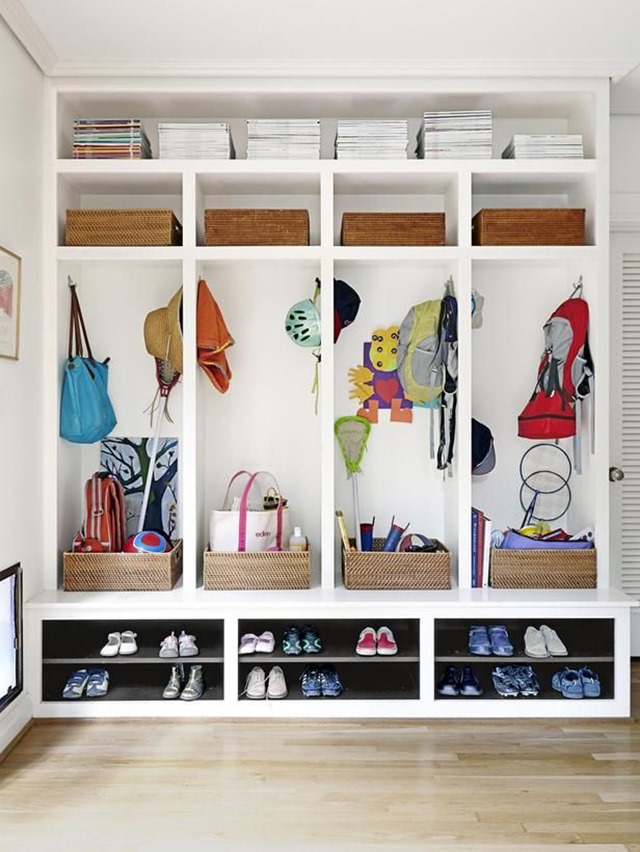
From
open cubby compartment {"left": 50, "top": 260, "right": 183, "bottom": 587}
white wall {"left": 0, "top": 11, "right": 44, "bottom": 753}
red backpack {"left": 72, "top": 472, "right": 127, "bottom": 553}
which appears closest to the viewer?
white wall {"left": 0, "top": 11, "right": 44, "bottom": 753}

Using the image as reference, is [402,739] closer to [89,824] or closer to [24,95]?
[89,824]

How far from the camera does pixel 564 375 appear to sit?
11.3ft

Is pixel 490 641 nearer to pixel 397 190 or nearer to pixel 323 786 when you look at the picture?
pixel 323 786

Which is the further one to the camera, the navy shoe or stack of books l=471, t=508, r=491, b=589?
stack of books l=471, t=508, r=491, b=589

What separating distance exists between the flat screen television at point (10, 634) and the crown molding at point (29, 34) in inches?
81.5

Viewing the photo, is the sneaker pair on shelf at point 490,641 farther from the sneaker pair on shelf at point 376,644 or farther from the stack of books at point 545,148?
the stack of books at point 545,148

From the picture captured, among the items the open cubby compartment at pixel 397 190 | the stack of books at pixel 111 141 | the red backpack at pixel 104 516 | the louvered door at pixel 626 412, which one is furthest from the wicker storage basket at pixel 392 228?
the red backpack at pixel 104 516

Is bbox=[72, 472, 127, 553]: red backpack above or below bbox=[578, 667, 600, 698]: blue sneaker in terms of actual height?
above

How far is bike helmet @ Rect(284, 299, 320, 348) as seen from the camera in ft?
11.9

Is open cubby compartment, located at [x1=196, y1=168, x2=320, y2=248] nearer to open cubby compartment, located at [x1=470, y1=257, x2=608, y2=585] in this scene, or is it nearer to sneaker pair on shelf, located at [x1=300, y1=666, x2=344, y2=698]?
open cubby compartment, located at [x1=470, y1=257, x2=608, y2=585]

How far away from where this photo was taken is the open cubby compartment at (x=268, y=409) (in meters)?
3.80

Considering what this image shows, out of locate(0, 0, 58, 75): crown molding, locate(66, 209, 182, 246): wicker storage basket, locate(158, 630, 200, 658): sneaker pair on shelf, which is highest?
locate(0, 0, 58, 75): crown molding

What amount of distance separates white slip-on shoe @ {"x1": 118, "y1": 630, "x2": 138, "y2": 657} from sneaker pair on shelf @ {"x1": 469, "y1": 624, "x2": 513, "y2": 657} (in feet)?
4.67

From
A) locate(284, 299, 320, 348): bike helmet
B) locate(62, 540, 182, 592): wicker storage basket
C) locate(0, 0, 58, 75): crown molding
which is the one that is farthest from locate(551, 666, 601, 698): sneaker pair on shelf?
locate(0, 0, 58, 75): crown molding
